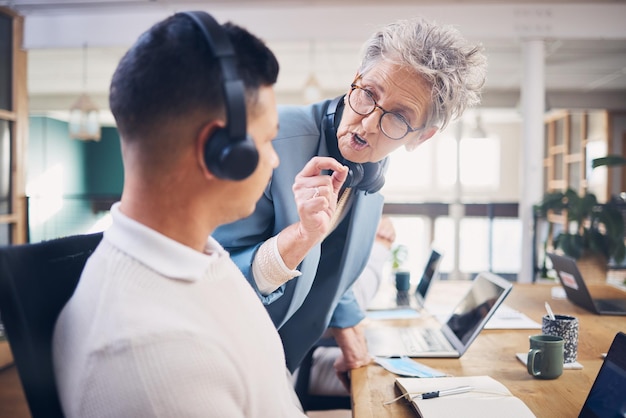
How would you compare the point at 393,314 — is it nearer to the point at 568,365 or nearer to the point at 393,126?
the point at 568,365

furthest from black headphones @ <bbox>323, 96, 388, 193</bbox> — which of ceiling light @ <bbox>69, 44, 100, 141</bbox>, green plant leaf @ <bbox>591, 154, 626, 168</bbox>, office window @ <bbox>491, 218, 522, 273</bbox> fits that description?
office window @ <bbox>491, 218, 522, 273</bbox>

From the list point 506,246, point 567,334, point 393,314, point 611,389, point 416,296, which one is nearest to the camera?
point 611,389

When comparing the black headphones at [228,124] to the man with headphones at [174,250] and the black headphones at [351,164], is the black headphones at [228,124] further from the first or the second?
the black headphones at [351,164]

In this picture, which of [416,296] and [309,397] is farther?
[416,296]

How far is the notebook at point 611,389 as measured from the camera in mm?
916

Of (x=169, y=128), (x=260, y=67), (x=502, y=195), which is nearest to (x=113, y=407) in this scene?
(x=169, y=128)

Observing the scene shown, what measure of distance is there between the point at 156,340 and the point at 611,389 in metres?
0.78

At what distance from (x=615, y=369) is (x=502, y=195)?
12416 mm

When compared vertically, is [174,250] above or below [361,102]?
below

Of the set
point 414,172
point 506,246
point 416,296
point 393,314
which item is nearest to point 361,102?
point 393,314

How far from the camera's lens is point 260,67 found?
2.31ft

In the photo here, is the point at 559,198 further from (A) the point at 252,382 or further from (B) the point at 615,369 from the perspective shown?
(A) the point at 252,382

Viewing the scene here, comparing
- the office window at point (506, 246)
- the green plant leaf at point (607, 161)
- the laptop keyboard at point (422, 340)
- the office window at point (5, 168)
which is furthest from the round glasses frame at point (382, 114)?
the office window at point (506, 246)

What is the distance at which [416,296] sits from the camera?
2.28 metres
